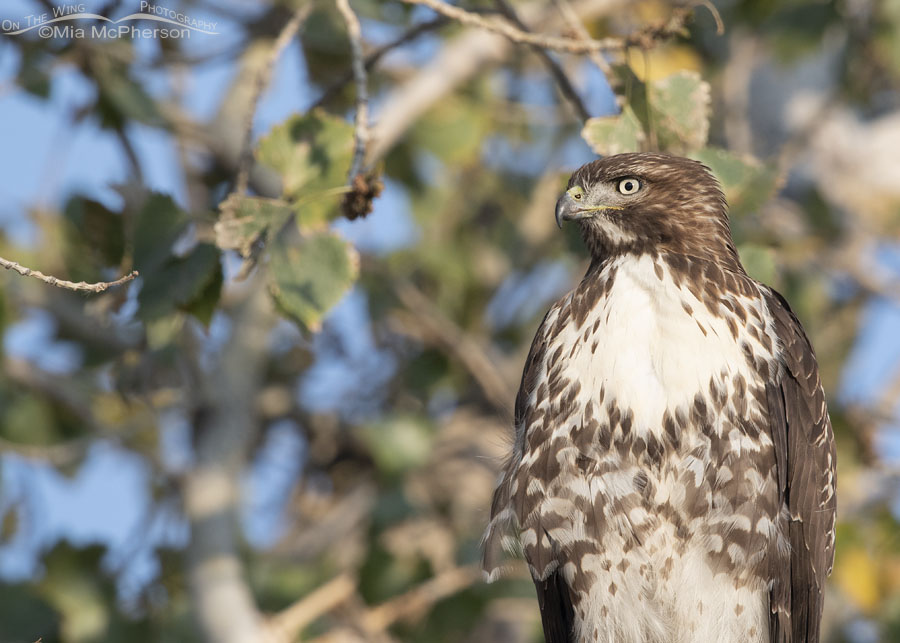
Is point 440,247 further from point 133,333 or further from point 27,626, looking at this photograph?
point 27,626

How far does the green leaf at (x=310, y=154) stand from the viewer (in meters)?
3.59

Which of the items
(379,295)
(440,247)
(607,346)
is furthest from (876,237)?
A: (607,346)

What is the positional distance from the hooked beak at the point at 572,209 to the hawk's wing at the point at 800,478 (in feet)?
1.98

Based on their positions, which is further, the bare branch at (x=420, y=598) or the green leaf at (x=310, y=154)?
the bare branch at (x=420, y=598)

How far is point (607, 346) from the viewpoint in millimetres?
3672

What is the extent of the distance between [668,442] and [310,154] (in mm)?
1367

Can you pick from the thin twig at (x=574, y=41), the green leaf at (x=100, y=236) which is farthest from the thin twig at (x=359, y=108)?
the green leaf at (x=100, y=236)

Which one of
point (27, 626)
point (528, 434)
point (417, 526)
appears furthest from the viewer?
point (417, 526)

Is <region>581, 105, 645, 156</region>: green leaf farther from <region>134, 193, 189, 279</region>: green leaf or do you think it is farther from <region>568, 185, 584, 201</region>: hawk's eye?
<region>134, 193, 189, 279</region>: green leaf

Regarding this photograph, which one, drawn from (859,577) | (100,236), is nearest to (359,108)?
(100,236)

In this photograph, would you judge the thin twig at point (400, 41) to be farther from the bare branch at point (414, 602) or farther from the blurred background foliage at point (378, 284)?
the bare branch at point (414, 602)

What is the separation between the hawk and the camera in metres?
3.58

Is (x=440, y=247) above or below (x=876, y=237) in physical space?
below

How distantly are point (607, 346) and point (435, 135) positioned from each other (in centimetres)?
304
